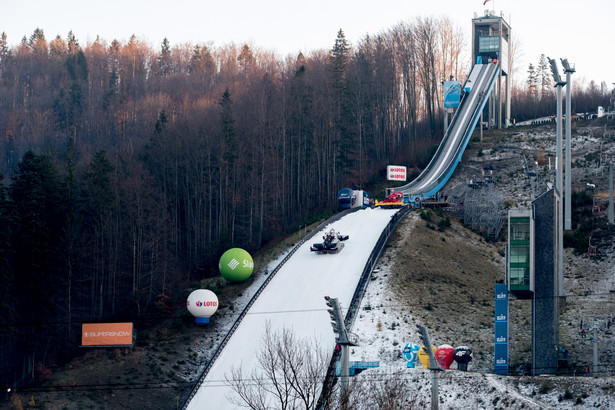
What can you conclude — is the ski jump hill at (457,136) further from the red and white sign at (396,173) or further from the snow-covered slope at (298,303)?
the snow-covered slope at (298,303)

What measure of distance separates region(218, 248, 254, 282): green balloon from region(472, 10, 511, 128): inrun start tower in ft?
163

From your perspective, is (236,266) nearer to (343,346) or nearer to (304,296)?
(304,296)

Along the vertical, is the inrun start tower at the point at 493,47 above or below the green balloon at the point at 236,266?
above

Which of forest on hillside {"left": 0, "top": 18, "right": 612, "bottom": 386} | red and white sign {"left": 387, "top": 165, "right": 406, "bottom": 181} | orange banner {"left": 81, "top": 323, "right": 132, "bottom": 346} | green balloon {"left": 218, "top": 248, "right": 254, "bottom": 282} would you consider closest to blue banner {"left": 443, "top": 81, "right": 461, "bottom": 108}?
forest on hillside {"left": 0, "top": 18, "right": 612, "bottom": 386}

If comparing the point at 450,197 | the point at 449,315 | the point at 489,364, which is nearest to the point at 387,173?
the point at 450,197

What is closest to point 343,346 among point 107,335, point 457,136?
point 107,335

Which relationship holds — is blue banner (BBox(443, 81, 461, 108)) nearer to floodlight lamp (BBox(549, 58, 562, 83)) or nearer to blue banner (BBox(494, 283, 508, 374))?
floodlight lamp (BBox(549, 58, 562, 83))

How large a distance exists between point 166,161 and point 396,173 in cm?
2022

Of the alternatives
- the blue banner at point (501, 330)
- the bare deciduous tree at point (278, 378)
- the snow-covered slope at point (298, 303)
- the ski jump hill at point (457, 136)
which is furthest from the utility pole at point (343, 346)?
the ski jump hill at point (457, 136)

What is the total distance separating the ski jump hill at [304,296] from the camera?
127 ft

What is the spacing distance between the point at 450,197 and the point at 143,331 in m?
34.3

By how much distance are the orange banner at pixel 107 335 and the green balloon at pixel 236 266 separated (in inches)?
405

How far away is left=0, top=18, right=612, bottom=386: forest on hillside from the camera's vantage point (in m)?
48.2

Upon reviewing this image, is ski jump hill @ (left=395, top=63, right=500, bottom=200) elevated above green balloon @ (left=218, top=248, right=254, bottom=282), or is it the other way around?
ski jump hill @ (left=395, top=63, right=500, bottom=200)
